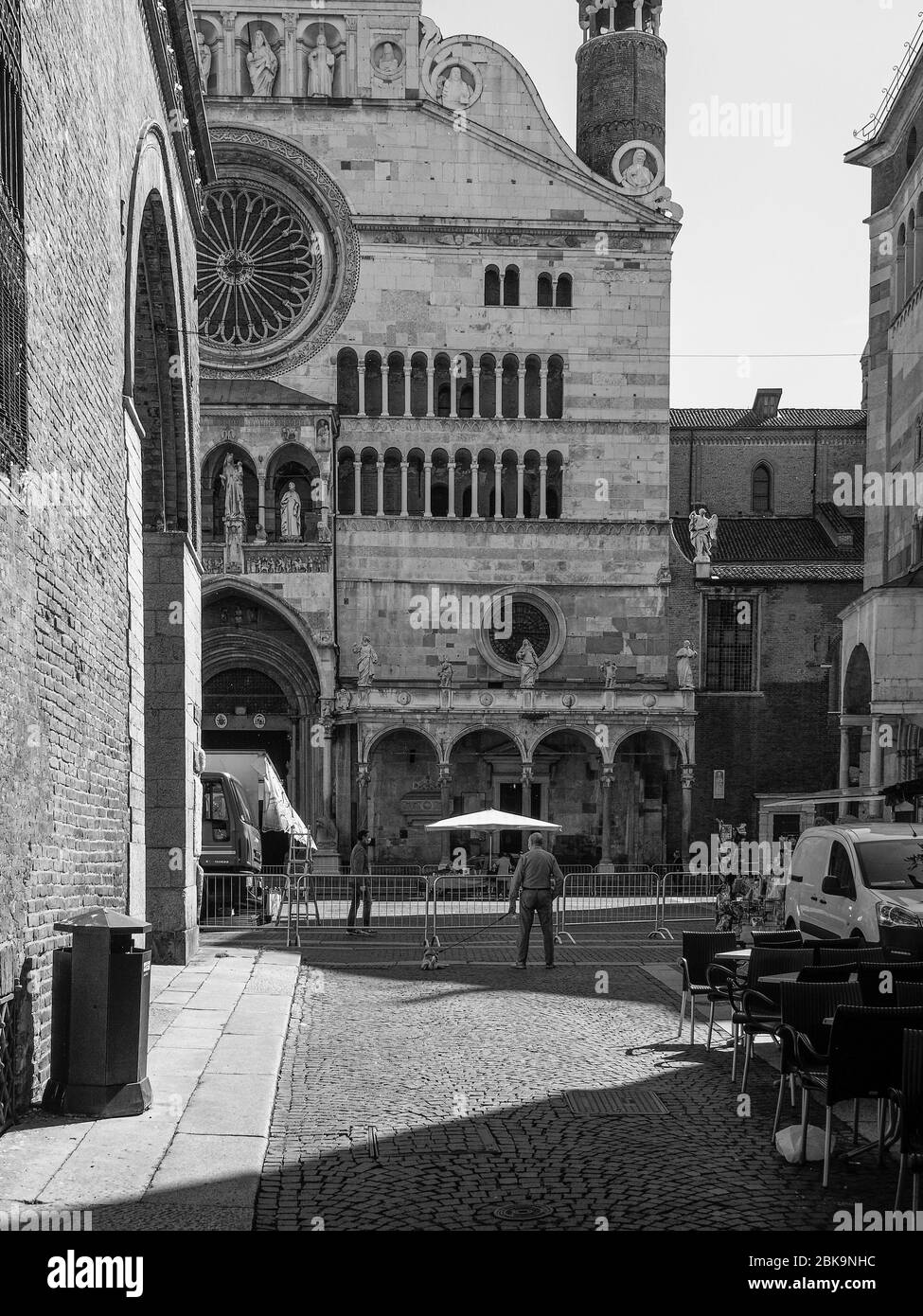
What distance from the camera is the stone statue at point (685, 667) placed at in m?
39.5

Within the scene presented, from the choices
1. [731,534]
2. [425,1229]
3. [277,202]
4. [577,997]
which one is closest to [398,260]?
[277,202]

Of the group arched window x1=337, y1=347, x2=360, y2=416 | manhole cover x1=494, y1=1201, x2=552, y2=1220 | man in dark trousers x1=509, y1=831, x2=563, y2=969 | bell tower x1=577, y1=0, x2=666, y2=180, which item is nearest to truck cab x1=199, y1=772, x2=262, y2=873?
man in dark trousers x1=509, y1=831, x2=563, y2=969

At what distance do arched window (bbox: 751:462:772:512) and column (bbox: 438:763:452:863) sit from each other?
60.1 feet

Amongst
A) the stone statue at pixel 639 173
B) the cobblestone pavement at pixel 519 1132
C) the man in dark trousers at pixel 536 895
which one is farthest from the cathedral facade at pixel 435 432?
the cobblestone pavement at pixel 519 1132

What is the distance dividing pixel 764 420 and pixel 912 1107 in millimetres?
47151

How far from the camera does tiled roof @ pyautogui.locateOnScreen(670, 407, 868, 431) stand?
51000mm

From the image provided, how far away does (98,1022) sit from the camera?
861cm

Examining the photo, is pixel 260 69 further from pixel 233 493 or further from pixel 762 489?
pixel 762 489

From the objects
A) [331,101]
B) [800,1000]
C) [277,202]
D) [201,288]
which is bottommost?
[800,1000]

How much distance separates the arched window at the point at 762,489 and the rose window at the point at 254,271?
60.3 feet

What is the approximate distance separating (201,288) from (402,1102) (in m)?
34.7

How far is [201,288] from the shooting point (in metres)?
40.7
